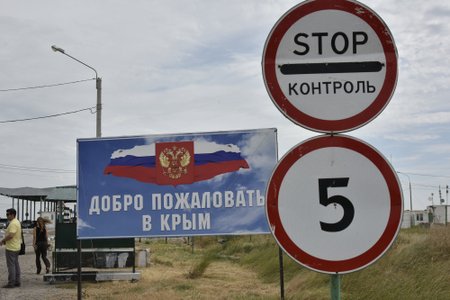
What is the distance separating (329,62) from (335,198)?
0.62 meters

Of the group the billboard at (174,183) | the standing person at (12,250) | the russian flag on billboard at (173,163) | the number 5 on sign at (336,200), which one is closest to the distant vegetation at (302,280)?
the standing person at (12,250)

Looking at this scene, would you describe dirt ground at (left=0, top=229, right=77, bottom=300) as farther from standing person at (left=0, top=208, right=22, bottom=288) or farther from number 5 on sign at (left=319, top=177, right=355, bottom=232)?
number 5 on sign at (left=319, top=177, right=355, bottom=232)

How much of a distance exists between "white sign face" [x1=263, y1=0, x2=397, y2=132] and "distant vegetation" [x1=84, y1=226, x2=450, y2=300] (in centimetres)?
550

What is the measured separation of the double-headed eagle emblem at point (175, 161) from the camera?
9.61 m

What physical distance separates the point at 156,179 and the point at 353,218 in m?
7.17

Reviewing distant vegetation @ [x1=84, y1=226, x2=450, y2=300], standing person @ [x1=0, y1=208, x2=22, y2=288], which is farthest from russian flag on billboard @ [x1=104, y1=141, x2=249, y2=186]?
standing person @ [x1=0, y1=208, x2=22, y2=288]

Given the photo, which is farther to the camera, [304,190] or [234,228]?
[234,228]

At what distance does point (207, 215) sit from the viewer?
9461 mm

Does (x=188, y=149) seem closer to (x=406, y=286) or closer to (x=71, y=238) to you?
(x=406, y=286)

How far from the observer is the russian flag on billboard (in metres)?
9.52

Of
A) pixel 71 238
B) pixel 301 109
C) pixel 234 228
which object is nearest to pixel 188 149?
pixel 234 228

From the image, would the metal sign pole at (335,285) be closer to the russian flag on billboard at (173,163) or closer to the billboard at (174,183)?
the billboard at (174,183)

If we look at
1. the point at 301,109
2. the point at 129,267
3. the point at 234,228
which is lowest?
the point at 129,267

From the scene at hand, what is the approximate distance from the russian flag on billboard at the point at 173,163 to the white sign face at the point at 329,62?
6.66 m
